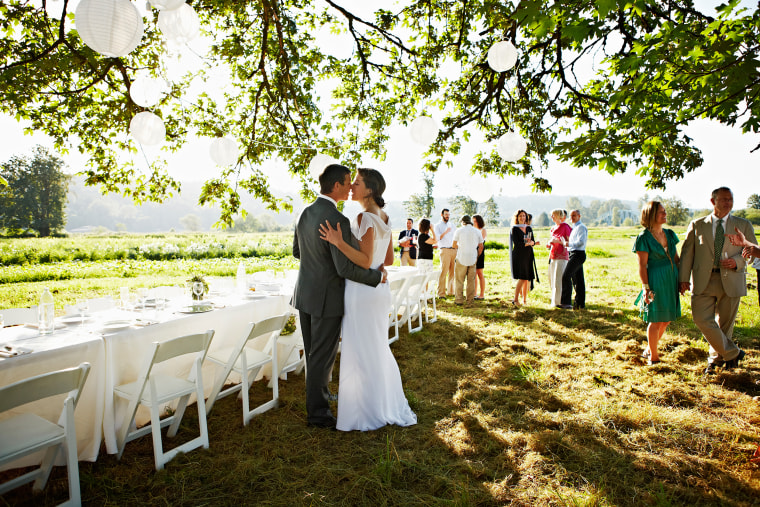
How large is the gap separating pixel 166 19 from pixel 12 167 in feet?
186

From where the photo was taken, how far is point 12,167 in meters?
44.7

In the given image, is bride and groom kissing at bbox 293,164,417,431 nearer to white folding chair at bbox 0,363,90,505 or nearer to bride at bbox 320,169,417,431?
bride at bbox 320,169,417,431

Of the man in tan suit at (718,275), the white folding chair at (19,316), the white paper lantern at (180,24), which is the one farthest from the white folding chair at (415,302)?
the white folding chair at (19,316)

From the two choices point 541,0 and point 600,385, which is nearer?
point 541,0

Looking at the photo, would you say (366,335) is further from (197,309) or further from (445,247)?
(445,247)

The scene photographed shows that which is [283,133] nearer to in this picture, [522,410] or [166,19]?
[166,19]

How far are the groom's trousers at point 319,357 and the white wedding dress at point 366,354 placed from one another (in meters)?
0.09

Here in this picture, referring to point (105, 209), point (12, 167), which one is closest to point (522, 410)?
point (12, 167)

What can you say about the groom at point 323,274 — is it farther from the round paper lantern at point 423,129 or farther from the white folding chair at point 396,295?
the round paper lantern at point 423,129

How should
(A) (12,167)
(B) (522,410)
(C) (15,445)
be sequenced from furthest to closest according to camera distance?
(A) (12,167) → (B) (522,410) → (C) (15,445)

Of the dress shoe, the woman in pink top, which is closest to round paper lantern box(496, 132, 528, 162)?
the woman in pink top

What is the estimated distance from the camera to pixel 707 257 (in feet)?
12.4

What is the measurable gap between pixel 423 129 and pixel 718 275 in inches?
139

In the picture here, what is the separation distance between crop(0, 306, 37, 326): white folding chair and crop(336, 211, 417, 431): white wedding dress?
2375 millimetres
